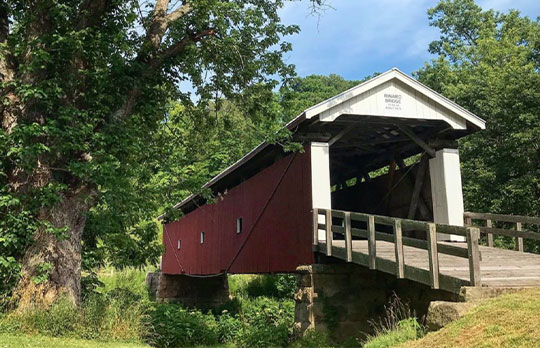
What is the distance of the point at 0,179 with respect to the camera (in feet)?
27.6

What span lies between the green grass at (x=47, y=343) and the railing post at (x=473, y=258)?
15.5 feet

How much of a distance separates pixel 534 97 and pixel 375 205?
265 inches

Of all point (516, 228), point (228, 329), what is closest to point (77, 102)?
point (516, 228)

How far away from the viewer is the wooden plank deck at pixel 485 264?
6.06 m

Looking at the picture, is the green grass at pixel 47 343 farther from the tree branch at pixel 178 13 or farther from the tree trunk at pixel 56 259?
the tree branch at pixel 178 13

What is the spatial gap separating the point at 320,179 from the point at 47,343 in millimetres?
5897

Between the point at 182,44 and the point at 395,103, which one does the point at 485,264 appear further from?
the point at 182,44

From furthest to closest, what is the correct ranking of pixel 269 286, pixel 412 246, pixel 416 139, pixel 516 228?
pixel 269 286 < pixel 416 139 < pixel 516 228 < pixel 412 246

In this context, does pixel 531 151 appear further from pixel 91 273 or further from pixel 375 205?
pixel 91 273

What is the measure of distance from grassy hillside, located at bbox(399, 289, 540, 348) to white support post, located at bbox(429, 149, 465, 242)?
16.9 ft

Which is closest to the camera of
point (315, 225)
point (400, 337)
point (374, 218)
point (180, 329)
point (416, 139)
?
point (400, 337)

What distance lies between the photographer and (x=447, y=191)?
1077 cm

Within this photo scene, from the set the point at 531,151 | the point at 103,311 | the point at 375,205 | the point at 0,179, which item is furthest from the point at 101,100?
the point at 531,151

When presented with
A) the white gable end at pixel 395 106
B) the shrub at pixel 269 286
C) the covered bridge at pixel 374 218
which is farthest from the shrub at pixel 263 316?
the white gable end at pixel 395 106
